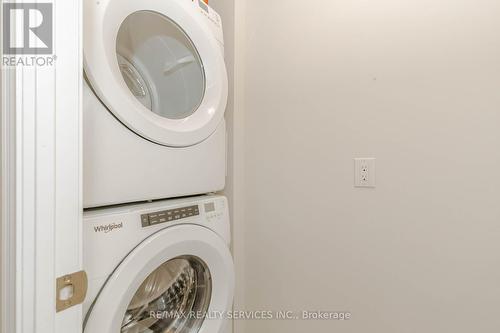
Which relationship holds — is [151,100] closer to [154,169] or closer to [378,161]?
[154,169]

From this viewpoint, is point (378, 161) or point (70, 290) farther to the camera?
point (378, 161)

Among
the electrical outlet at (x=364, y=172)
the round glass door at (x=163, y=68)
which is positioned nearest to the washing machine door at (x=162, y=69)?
the round glass door at (x=163, y=68)

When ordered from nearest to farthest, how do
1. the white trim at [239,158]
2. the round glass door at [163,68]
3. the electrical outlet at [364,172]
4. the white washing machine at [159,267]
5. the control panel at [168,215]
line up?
the white washing machine at [159,267]
the control panel at [168,215]
the round glass door at [163,68]
the electrical outlet at [364,172]
the white trim at [239,158]

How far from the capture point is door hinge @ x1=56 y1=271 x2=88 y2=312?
52 centimetres

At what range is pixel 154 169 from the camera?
2.54 ft

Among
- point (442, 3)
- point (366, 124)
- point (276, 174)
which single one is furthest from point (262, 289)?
point (442, 3)

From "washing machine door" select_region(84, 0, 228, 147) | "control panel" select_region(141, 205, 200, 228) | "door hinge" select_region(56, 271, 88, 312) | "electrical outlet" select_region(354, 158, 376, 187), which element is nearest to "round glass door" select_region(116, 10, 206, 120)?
"washing machine door" select_region(84, 0, 228, 147)

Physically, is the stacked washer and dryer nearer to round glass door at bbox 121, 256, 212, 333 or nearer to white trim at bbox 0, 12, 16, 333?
round glass door at bbox 121, 256, 212, 333

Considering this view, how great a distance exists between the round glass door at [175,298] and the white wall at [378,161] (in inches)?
16.3

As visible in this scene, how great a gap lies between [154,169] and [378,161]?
31.9 inches

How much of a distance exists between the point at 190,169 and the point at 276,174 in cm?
52

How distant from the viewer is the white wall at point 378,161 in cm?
96

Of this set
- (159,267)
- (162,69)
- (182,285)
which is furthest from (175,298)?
(162,69)

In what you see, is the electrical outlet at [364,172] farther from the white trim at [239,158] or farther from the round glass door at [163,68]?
the round glass door at [163,68]
